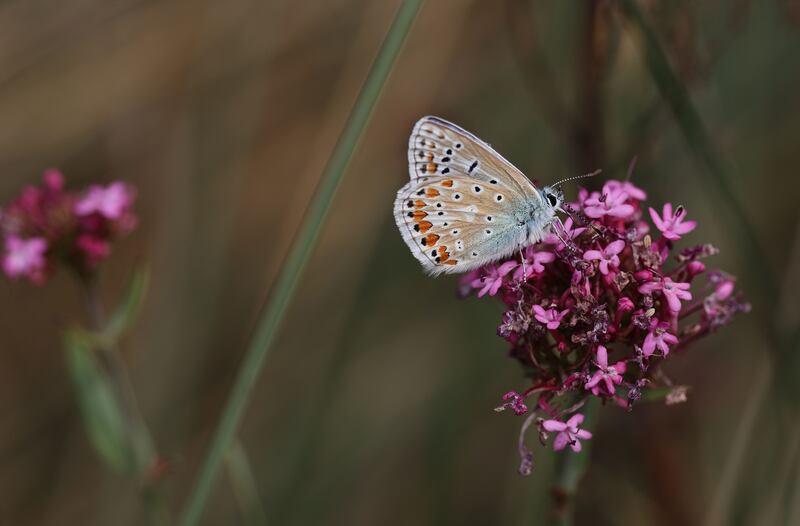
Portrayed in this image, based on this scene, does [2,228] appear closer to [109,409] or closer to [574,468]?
[109,409]

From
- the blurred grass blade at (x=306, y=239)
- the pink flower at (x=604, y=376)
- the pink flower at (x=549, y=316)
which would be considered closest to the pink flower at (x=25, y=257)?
the blurred grass blade at (x=306, y=239)

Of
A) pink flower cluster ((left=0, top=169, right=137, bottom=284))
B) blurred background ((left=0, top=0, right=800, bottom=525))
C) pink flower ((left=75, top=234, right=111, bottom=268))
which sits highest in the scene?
pink flower cluster ((left=0, top=169, right=137, bottom=284))

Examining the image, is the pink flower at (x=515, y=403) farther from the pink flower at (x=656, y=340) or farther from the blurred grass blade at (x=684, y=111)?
the blurred grass blade at (x=684, y=111)

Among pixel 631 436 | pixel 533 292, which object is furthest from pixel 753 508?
pixel 533 292

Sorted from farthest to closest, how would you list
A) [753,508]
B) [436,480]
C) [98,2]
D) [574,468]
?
[98,2]
[436,480]
[753,508]
[574,468]

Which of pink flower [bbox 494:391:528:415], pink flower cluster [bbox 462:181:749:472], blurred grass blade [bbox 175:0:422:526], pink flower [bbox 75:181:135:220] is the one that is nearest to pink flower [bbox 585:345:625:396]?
pink flower cluster [bbox 462:181:749:472]

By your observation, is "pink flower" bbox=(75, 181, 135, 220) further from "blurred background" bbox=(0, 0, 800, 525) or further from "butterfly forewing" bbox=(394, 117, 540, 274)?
"butterfly forewing" bbox=(394, 117, 540, 274)

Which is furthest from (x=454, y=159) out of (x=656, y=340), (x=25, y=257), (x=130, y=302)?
(x=25, y=257)
